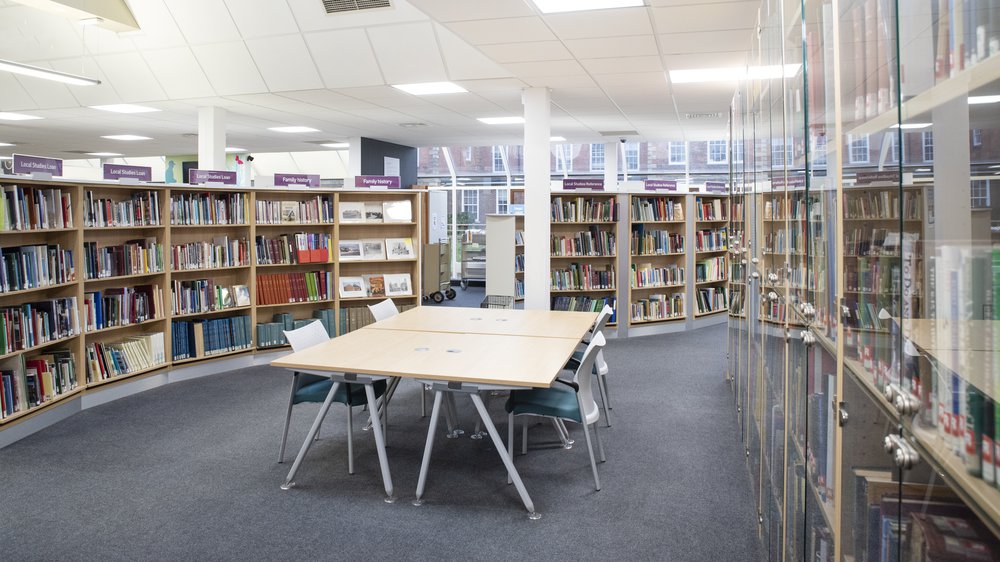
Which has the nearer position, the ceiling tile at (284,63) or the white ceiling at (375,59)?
the white ceiling at (375,59)

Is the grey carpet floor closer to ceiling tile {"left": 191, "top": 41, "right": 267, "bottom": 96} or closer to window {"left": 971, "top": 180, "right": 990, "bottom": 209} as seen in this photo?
window {"left": 971, "top": 180, "right": 990, "bottom": 209}

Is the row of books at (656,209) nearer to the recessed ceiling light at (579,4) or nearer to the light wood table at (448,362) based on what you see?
the recessed ceiling light at (579,4)

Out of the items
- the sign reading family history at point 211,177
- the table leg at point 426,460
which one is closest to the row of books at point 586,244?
the sign reading family history at point 211,177

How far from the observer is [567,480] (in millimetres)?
3844

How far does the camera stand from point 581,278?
27.6ft

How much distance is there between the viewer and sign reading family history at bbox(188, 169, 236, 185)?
640 centimetres

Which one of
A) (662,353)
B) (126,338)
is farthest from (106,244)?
(662,353)

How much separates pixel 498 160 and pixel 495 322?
10393 mm

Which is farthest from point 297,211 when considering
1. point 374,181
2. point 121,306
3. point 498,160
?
point 498,160

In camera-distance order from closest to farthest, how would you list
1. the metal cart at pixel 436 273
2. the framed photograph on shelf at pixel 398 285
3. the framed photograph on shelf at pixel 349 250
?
the framed photograph on shelf at pixel 349 250, the framed photograph on shelf at pixel 398 285, the metal cart at pixel 436 273

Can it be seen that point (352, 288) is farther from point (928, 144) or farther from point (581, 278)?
point (928, 144)

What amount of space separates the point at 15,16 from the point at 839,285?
884 cm

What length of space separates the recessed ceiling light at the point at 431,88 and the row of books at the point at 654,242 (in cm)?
291

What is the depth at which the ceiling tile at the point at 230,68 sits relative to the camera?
6.97m
